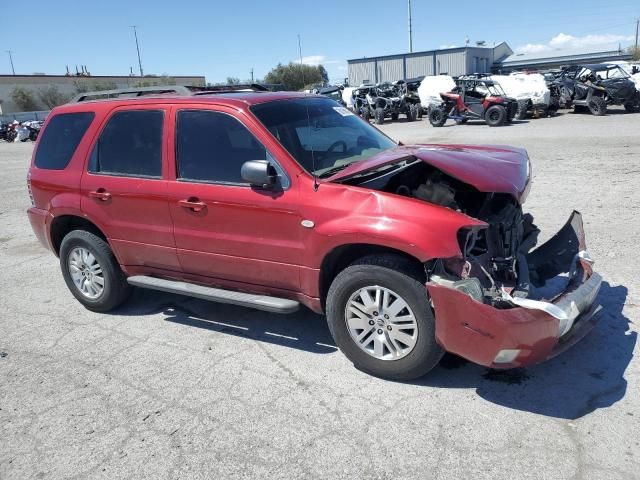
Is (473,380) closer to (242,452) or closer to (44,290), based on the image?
(242,452)

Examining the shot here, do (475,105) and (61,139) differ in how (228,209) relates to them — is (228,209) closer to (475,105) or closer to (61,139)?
(61,139)

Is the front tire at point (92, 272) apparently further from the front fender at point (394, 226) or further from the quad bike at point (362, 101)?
the quad bike at point (362, 101)

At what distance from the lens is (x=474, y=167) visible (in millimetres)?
3496

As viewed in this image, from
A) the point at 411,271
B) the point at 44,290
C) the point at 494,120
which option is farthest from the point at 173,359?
the point at 494,120

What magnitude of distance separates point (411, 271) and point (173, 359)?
197 centimetres

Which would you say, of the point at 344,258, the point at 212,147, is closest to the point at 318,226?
the point at 344,258

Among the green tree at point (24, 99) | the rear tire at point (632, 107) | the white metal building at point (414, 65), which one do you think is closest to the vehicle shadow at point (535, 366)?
the rear tire at point (632, 107)

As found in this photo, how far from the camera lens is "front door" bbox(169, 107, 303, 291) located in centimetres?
368

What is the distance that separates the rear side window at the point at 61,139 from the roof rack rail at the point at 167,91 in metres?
0.33

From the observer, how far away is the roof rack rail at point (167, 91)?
15.2 feet

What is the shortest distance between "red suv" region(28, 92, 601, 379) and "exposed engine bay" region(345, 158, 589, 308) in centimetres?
1

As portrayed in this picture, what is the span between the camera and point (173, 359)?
399 centimetres

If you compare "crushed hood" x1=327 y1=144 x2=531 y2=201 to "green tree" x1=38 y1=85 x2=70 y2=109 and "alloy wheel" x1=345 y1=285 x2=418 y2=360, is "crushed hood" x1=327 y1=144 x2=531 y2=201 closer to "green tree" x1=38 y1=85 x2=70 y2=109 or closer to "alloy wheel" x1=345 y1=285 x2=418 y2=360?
"alloy wheel" x1=345 y1=285 x2=418 y2=360

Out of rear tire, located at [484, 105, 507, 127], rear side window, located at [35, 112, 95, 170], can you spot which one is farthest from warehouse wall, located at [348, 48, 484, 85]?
rear side window, located at [35, 112, 95, 170]
